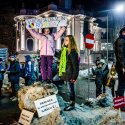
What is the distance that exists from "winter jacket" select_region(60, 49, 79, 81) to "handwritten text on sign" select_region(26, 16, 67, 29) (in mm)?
1398

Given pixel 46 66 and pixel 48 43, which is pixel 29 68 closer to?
pixel 46 66

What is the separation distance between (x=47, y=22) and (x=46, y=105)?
9.81ft

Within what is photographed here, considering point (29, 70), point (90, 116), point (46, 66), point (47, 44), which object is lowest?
point (90, 116)

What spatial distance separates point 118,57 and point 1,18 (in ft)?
141

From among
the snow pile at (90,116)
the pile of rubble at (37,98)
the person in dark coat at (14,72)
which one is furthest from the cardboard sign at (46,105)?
the person in dark coat at (14,72)

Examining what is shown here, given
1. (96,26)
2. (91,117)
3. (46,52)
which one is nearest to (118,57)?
(91,117)

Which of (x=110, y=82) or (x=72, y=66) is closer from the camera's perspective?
(x=72, y=66)

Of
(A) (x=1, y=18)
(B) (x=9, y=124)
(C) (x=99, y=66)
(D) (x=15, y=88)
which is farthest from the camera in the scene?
(A) (x=1, y=18)

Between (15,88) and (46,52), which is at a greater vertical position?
(46,52)

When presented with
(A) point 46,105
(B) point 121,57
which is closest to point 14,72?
(A) point 46,105

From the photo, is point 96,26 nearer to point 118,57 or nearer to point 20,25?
point 20,25

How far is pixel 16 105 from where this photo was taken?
36.2 ft

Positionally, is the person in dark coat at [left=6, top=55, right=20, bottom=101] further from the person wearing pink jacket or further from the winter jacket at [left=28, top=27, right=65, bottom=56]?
the winter jacket at [left=28, top=27, right=65, bottom=56]

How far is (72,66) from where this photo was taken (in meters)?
8.53
